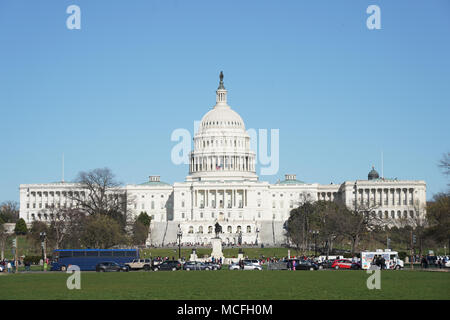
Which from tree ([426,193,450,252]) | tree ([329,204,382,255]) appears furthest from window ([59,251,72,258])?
tree ([329,204,382,255])

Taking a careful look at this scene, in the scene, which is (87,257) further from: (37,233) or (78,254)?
(37,233)

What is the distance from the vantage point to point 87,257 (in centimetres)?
7644

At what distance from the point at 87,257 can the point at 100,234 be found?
63.4ft

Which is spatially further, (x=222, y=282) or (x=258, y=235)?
(x=258, y=235)

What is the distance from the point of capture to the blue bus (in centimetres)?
7506

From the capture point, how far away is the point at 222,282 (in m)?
47.3

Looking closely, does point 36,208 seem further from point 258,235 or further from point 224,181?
point 258,235

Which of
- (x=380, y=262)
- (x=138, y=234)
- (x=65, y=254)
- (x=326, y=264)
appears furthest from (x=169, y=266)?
(x=138, y=234)

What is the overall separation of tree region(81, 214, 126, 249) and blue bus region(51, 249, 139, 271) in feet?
52.3

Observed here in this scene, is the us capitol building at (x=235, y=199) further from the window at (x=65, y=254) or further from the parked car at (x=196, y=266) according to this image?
the parked car at (x=196, y=266)

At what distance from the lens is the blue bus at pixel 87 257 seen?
75.1m

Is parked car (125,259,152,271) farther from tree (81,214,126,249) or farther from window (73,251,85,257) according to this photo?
tree (81,214,126,249)
